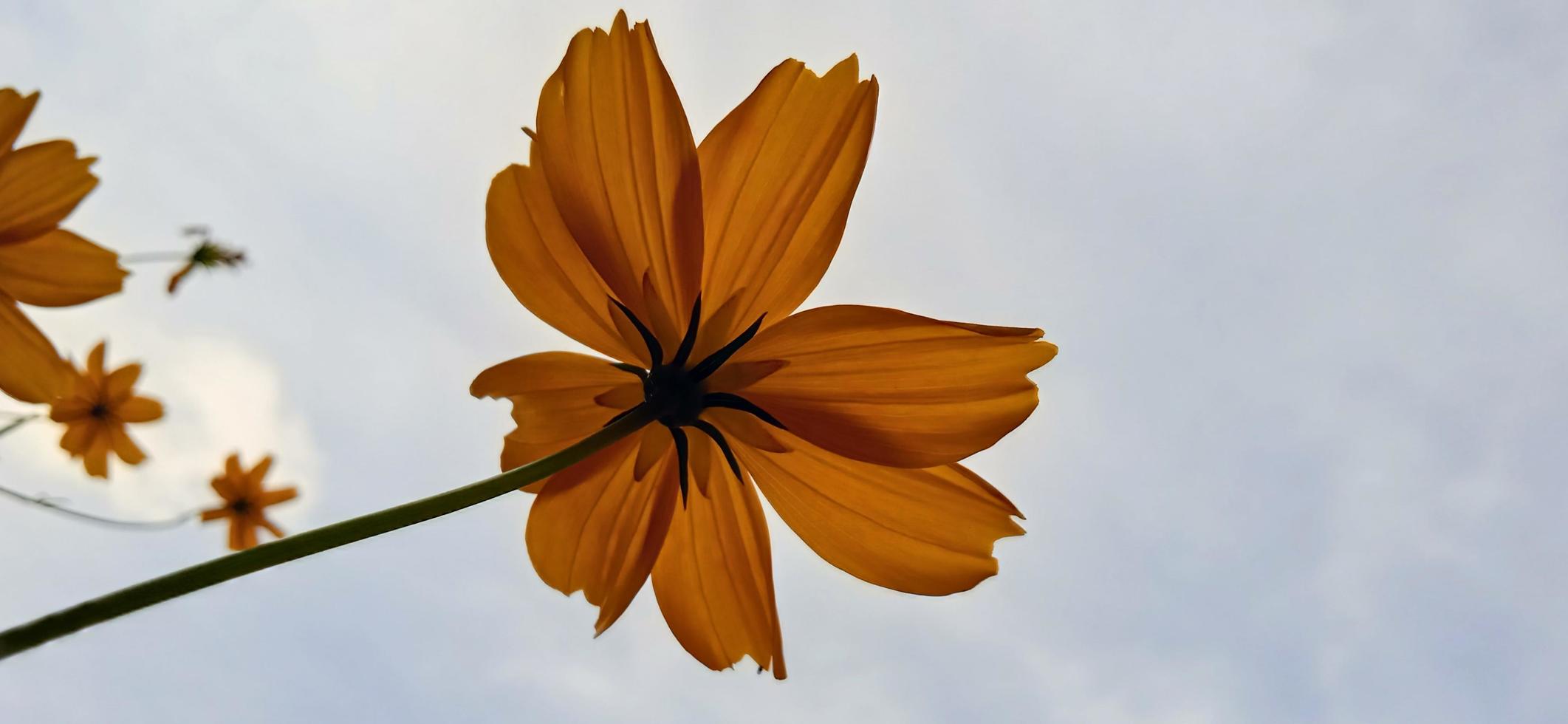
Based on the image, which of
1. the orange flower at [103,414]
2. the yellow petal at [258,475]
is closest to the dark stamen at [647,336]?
the orange flower at [103,414]

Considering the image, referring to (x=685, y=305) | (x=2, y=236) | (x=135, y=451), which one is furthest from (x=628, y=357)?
(x=135, y=451)

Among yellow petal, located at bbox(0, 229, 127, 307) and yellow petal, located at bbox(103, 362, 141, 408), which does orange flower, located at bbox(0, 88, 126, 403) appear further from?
yellow petal, located at bbox(103, 362, 141, 408)

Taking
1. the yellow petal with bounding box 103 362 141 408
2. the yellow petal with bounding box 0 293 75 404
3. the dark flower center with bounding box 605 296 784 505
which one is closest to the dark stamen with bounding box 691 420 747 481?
the dark flower center with bounding box 605 296 784 505

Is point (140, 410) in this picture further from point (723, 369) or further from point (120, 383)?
point (723, 369)

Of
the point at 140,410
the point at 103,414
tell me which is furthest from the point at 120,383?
the point at 103,414

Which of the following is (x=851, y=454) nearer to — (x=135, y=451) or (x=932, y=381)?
(x=932, y=381)
